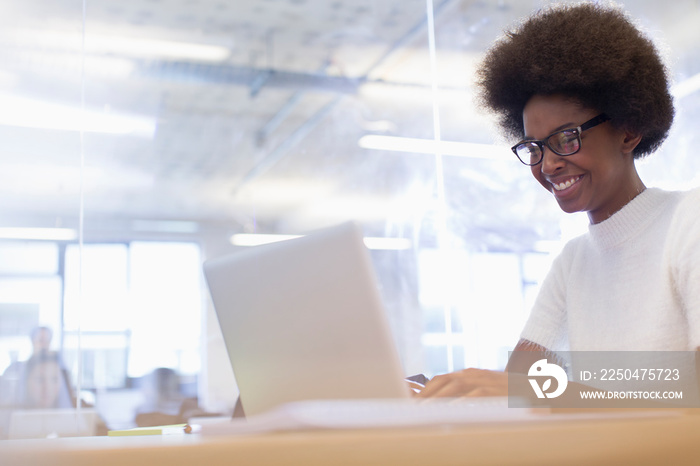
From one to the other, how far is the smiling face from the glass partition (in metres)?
2.00

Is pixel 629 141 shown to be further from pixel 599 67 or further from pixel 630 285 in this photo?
pixel 630 285

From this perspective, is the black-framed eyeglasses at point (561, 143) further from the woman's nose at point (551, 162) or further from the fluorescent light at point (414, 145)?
the fluorescent light at point (414, 145)

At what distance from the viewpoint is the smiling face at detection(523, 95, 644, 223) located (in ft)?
4.06

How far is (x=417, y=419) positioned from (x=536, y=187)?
12.8ft

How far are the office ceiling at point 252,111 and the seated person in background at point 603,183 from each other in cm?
215

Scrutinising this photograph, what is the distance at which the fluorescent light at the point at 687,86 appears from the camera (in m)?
3.69

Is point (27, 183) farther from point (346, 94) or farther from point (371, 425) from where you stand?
point (371, 425)

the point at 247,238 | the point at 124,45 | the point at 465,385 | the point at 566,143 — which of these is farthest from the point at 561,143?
the point at 124,45

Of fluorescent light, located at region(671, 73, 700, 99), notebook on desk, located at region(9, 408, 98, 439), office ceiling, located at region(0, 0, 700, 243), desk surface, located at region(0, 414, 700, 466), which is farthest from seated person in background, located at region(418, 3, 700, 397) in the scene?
fluorescent light, located at region(671, 73, 700, 99)

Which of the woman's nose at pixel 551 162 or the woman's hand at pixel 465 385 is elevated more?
the woman's nose at pixel 551 162

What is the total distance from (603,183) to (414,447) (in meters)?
1.05

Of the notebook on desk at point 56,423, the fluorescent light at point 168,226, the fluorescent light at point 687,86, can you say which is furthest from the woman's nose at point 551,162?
the fluorescent light at point 687,86

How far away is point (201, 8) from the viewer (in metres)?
3.57

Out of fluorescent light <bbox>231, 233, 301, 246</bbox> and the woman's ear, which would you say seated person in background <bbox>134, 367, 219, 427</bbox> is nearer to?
fluorescent light <bbox>231, 233, 301, 246</bbox>
